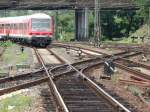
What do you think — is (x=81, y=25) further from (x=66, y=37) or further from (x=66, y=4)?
(x=66, y=37)

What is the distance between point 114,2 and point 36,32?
100ft

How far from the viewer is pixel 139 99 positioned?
14438mm

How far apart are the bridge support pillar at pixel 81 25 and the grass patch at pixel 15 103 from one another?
6674cm

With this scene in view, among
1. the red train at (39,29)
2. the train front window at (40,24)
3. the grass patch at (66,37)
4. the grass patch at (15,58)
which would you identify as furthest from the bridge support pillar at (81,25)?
the grass patch at (15,58)

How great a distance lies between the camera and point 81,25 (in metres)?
83.8

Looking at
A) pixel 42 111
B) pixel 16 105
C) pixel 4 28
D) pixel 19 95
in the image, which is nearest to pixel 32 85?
pixel 19 95

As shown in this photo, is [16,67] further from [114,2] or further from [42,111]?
[114,2]

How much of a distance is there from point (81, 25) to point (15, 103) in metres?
70.4

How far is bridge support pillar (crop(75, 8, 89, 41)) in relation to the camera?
8231 cm

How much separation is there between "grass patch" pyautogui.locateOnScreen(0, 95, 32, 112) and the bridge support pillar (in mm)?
66745

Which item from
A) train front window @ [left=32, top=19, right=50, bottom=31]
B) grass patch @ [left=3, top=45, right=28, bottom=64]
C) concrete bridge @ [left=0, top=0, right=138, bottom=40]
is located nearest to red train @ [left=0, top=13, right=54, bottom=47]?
train front window @ [left=32, top=19, right=50, bottom=31]

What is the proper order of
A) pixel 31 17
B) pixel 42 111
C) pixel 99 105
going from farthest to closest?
1. pixel 31 17
2. pixel 99 105
3. pixel 42 111

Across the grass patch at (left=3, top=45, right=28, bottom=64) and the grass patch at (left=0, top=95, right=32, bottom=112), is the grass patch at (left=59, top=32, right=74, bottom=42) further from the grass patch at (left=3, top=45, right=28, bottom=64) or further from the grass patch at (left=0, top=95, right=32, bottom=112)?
the grass patch at (left=0, top=95, right=32, bottom=112)

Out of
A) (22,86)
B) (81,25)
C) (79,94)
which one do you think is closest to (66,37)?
(81,25)
